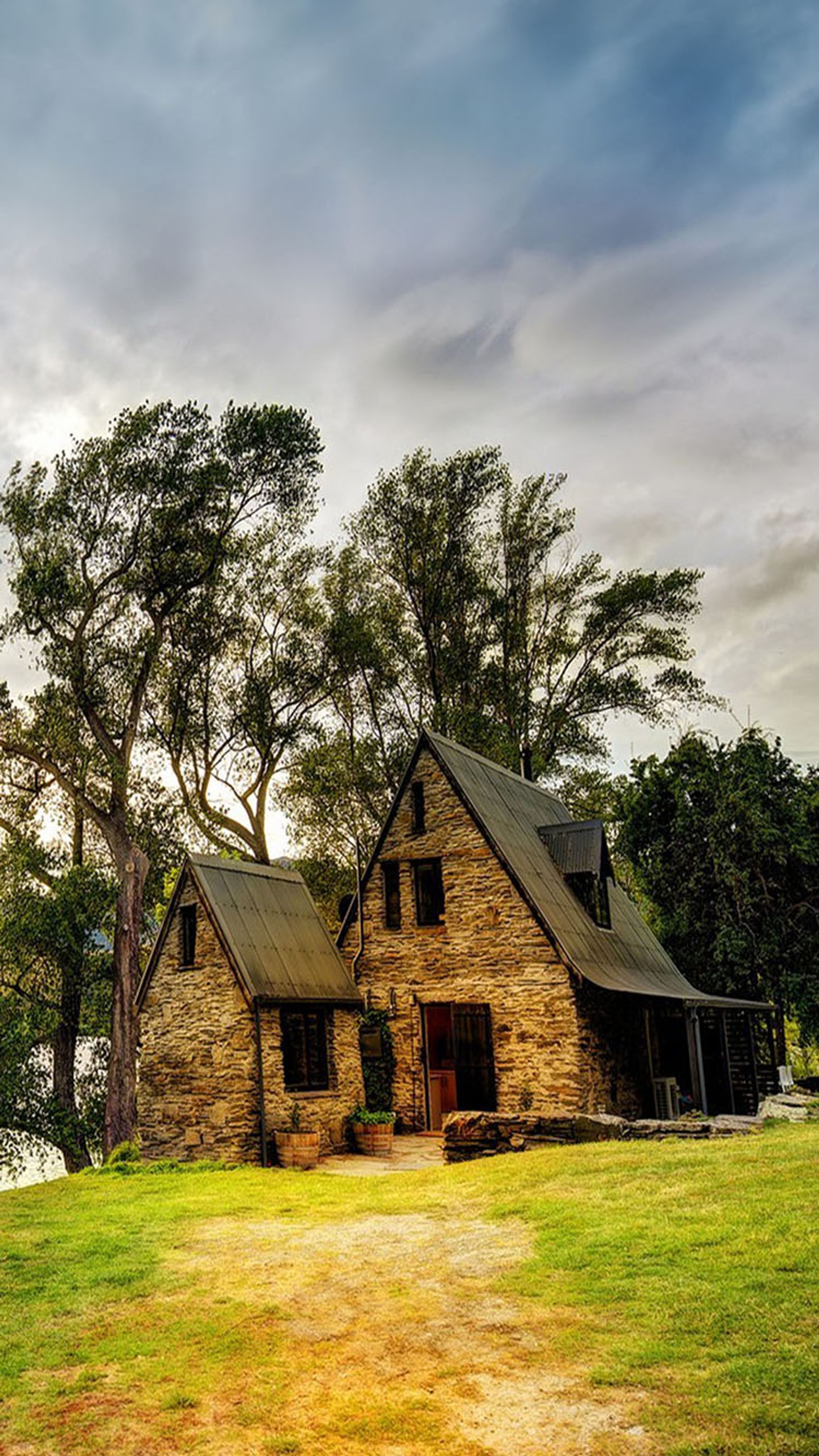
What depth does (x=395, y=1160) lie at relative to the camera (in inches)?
690

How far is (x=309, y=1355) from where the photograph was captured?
21.3ft

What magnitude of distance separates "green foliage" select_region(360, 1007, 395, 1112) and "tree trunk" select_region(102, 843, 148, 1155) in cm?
541

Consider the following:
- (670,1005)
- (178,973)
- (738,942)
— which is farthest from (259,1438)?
(738,942)

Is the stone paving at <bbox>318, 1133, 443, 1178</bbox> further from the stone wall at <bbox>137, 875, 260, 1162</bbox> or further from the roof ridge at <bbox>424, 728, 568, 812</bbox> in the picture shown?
the roof ridge at <bbox>424, 728, 568, 812</bbox>

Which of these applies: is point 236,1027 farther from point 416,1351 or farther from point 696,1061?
point 416,1351

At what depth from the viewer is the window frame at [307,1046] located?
62.3ft

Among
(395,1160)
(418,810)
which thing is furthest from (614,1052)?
(418,810)

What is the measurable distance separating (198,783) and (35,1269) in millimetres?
20257

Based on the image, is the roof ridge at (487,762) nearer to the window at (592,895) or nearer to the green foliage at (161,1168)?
the window at (592,895)

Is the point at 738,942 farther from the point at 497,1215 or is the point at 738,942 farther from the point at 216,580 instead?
the point at 497,1215

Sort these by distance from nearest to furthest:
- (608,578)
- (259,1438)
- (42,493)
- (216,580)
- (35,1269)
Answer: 1. (259,1438)
2. (35,1269)
3. (42,493)
4. (216,580)
5. (608,578)

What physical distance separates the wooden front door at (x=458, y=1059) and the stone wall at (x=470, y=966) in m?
0.22

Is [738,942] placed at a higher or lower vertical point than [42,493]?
lower

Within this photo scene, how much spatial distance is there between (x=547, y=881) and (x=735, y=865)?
36.2 ft
